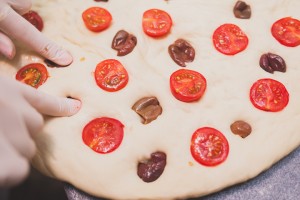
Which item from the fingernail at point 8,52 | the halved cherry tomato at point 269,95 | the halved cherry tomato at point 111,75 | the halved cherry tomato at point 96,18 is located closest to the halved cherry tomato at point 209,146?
the halved cherry tomato at point 269,95

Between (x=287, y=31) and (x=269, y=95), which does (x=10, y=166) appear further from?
(x=287, y=31)

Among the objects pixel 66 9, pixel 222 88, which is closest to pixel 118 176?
pixel 222 88

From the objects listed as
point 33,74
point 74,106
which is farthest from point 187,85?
point 33,74

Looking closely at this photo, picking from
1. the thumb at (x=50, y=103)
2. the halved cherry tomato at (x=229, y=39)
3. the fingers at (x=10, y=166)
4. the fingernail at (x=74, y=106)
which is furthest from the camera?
the halved cherry tomato at (x=229, y=39)

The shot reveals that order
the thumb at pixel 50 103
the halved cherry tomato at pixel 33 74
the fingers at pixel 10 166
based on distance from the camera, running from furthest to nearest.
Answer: the halved cherry tomato at pixel 33 74
the thumb at pixel 50 103
the fingers at pixel 10 166

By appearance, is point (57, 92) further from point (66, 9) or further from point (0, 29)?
point (66, 9)

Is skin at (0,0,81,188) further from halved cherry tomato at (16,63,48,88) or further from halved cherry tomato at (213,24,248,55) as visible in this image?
halved cherry tomato at (213,24,248,55)

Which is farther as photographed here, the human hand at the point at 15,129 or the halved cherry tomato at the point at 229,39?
the halved cherry tomato at the point at 229,39

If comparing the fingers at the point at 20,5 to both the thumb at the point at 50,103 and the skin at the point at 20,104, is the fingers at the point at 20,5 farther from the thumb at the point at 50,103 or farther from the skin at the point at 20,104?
the thumb at the point at 50,103
